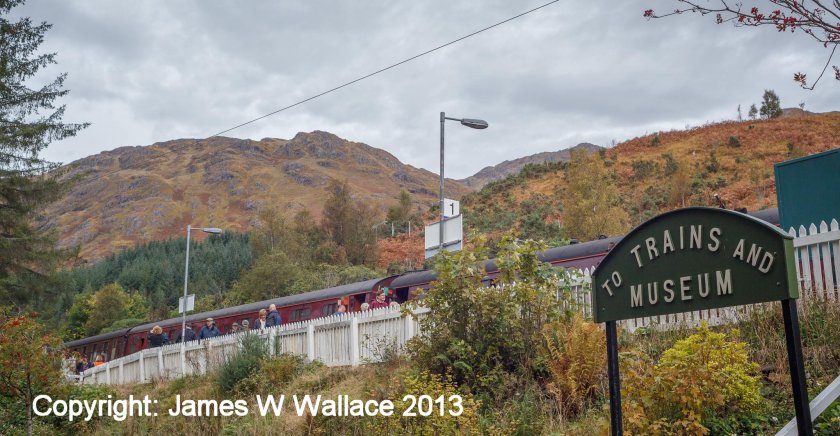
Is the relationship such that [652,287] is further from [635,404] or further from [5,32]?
[5,32]

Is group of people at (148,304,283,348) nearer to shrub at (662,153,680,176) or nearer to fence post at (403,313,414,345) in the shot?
fence post at (403,313,414,345)

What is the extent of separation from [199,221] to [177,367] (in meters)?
175

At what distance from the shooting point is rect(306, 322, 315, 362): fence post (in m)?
16.3

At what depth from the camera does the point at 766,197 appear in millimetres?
42781

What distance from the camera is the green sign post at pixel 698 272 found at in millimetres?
5027

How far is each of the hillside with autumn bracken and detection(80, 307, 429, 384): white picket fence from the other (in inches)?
876

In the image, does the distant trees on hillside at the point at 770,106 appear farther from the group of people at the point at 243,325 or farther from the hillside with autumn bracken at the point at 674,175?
the group of people at the point at 243,325

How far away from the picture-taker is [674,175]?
48531 mm

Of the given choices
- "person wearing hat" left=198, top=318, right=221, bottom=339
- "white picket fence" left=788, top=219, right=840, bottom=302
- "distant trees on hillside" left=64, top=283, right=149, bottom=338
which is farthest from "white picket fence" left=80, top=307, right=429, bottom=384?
"distant trees on hillside" left=64, top=283, right=149, bottom=338

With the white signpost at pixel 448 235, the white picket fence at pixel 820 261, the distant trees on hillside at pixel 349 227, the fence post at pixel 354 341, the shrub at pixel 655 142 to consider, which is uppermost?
the shrub at pixel 655 142

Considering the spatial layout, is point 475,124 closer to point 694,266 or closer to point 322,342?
point 322,342

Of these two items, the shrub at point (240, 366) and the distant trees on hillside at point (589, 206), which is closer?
the shrub at point (240, 366)

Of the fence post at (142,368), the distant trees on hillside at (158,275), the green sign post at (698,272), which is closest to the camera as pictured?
the green sign post at (698,272)

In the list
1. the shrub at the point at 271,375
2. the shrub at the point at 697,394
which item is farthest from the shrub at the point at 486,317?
the shrub at the point at 271,375
